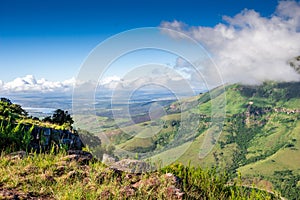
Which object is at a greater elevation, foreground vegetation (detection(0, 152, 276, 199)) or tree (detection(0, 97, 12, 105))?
tree (detection(0, 97, 12, 105))

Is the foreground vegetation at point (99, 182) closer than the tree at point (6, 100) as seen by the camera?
Yes

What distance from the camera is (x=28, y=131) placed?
9570 mm

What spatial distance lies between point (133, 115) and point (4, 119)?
210 inches

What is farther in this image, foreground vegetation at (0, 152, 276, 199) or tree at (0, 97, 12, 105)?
tree at (0, 97, 12, 105)

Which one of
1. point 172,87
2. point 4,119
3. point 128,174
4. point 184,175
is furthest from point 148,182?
point 4,119

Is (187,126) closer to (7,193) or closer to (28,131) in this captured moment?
(7,193)

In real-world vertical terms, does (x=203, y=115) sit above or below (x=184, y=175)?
above

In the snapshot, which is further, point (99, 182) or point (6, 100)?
point (6, 100)

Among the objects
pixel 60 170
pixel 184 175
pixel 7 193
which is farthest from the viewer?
pixel 184 175

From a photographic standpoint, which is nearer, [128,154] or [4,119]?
[128,154]

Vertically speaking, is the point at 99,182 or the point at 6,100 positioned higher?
the point at 6,100

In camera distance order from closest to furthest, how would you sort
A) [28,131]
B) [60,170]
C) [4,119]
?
1. [60,170]
2. [28,131]
3. [4,119]

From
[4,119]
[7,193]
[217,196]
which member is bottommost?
[217,196]

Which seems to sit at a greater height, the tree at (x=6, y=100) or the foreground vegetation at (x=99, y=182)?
the tree at (x=6, y=100)
